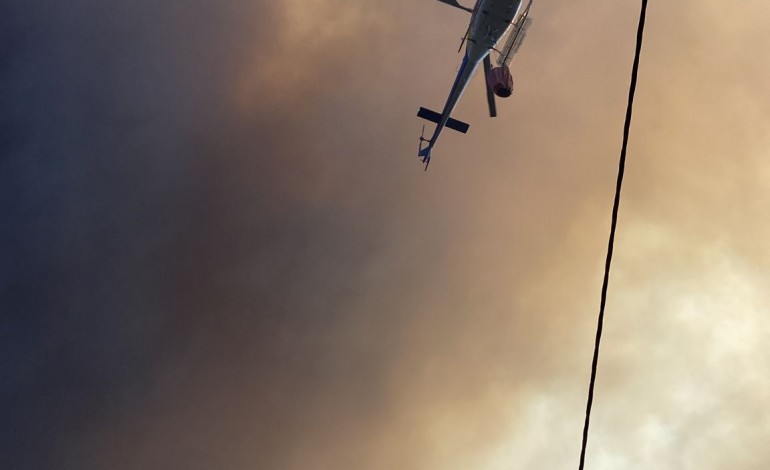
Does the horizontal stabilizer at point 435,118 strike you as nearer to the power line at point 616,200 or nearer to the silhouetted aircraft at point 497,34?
the silhouetted aircraft at point 497,34

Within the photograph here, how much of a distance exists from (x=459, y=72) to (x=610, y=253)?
37.6 m

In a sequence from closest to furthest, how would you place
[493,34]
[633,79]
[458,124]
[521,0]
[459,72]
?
[633,79] < [521,0] < [493,34] < [459,72] < [458,124]

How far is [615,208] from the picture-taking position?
10242 mm

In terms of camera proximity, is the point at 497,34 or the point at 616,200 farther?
the point at 497,34

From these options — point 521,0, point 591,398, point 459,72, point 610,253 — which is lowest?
point 591,398

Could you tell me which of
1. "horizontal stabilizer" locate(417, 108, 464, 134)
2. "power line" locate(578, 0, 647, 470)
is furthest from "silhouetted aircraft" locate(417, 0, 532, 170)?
"power line" locate(578, 0, 647, 470)

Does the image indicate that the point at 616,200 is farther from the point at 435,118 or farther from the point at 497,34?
the point at 435,118

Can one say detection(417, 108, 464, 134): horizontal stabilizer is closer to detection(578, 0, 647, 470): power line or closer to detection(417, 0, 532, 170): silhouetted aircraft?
detection(417, 0, 532, 170): silhouetted aircraft

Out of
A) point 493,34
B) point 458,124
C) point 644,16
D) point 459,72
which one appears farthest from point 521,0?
point 644,16

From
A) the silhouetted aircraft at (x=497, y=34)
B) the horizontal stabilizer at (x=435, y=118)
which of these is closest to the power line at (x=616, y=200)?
the silhouetted aircraft at (x=497, y=34)

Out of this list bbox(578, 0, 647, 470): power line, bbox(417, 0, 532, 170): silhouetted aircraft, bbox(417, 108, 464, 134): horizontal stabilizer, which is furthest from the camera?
bbox(417, 108, 464, 134): horizontal stabilizer

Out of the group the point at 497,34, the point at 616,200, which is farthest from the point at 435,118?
the point at 616,200

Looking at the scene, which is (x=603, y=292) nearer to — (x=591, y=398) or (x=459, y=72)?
(x=591, y=398)

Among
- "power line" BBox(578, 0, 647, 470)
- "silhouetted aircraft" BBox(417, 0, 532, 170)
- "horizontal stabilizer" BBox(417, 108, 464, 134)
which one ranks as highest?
"horizontal stabilizer" BBox(417, 108, 464, 134)
